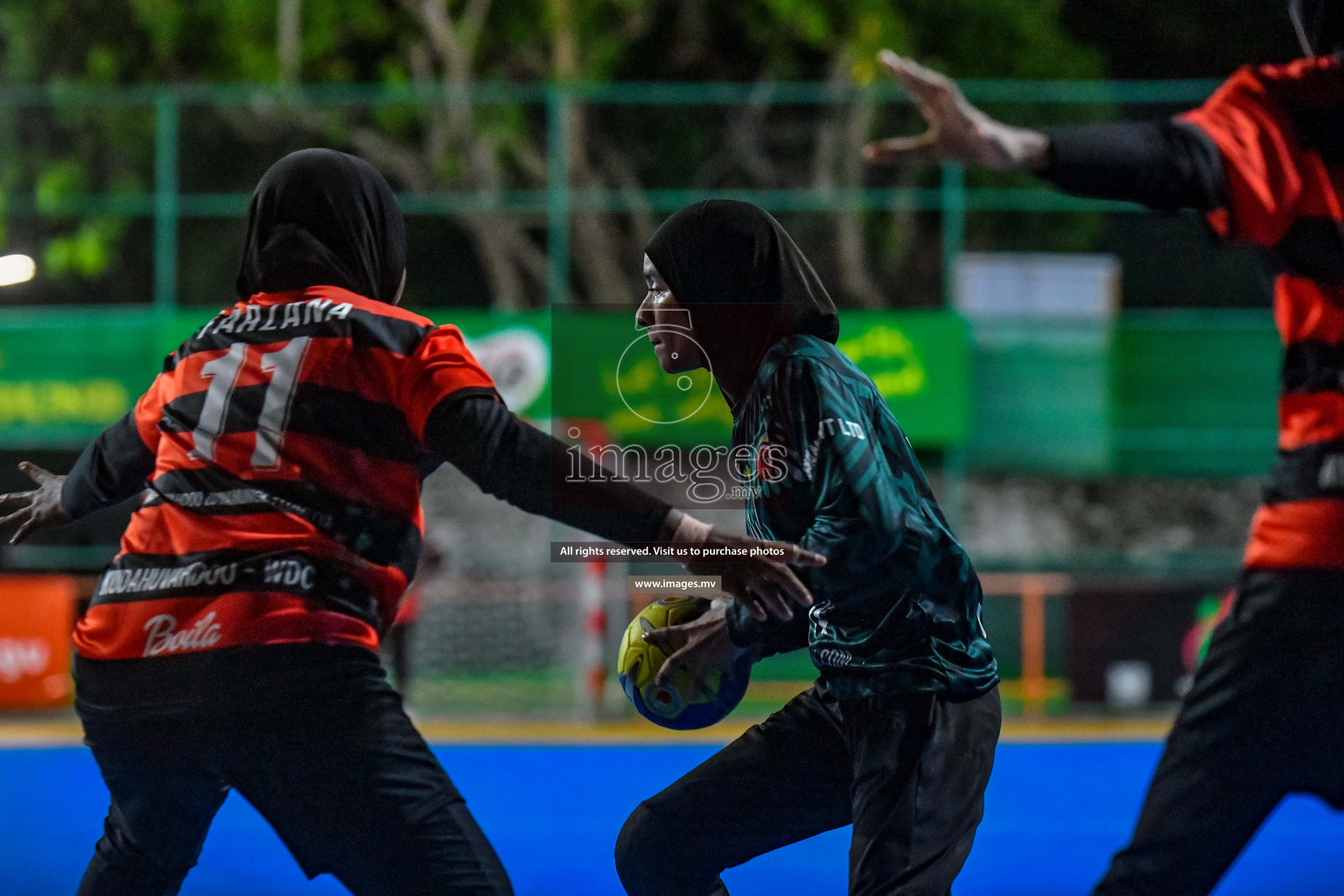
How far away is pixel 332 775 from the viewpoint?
2693 millimetres

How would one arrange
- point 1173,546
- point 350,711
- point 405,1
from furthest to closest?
point 405,1
point 1173,546
point 350,711

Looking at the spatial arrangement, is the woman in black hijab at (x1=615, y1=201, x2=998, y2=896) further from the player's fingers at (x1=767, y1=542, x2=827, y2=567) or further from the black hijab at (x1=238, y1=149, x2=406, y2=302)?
the black hijab at (x1=238, y1=149, x2=406, y2=302)

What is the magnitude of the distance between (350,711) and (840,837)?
361 cm

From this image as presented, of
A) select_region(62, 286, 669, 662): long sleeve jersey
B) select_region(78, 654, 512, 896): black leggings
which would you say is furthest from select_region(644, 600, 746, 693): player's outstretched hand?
select_region(78, 654, 512, 896): black leggings

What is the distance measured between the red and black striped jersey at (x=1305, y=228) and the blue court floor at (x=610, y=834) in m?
2.12

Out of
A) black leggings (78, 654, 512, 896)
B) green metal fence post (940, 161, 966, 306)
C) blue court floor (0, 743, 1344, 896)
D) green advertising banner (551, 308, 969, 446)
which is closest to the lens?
black leggings (78, 654, 512, 896)

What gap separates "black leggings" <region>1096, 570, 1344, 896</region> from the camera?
3.01 m

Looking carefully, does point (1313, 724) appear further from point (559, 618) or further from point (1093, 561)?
point (1093, 561)

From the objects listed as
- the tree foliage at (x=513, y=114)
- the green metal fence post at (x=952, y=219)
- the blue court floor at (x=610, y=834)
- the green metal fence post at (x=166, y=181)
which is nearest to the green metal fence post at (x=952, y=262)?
the green metal fence post at (x=952, y=219)

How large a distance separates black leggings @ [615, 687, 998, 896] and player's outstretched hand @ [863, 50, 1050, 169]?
1.01 meters

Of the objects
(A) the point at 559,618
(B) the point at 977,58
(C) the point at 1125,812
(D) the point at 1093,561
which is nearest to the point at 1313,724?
(C) the point at 1125,812

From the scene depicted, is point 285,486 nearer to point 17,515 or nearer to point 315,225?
point 315,225

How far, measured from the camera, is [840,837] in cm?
595

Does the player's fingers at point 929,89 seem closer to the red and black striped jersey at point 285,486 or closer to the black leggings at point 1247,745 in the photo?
the red and black striped jersey at point 285,486
